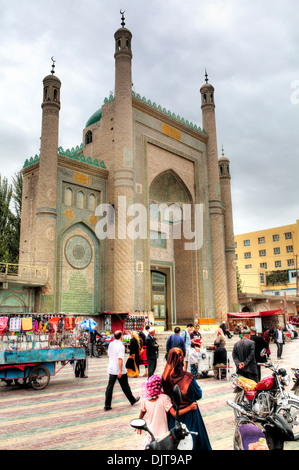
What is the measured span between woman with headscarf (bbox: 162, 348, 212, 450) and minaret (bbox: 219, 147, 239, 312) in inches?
916

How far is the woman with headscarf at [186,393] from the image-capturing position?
10.3ft

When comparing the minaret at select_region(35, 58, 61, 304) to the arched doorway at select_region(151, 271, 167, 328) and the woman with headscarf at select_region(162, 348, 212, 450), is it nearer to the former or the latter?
the arched doorway at select_region(151, 271, 167, 328)

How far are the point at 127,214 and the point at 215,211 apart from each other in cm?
805

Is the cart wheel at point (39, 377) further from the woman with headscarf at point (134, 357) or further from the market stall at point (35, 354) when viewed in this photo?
the woman with headscarf at point (134, 357)

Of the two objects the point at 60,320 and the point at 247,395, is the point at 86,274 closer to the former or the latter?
the point at 60,320

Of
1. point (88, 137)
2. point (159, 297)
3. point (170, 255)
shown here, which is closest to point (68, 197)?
point (88, 137)

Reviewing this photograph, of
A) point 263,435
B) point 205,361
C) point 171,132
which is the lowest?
point 205,361

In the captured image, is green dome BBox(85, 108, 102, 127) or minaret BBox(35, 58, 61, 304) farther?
green dome BBox(85, 108, 102, 127)

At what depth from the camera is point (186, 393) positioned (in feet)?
10.3

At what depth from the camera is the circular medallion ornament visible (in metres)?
18.7

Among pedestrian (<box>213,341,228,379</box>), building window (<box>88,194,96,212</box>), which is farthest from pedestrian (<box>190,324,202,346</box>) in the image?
building window (<box>88,194,96,212</box>)

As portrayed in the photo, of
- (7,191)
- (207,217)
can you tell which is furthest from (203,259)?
(7,191)

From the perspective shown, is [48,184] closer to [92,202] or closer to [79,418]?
[92,202]
